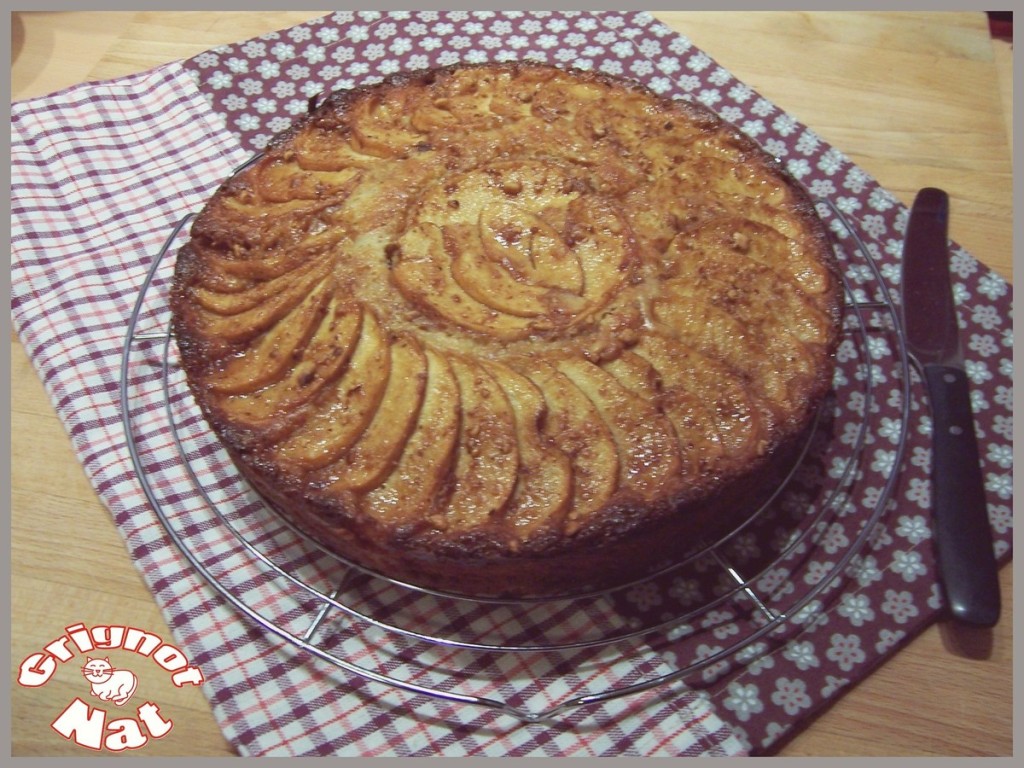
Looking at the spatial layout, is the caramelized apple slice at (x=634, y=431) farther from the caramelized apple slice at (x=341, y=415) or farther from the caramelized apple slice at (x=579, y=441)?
the caramelized apple slice at (x=341, y=415)

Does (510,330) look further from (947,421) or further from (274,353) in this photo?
(947,421)

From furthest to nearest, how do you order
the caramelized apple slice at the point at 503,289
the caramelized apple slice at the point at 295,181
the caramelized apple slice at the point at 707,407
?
1. the caramelized apple slice at the point at 295,181
2. the caramelized apple slice at the point at 503,289
3. the caramelized apple slice at the point at 707,407

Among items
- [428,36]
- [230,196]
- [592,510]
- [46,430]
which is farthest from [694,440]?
[428,36]

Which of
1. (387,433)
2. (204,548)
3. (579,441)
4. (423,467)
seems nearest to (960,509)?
(579,441)

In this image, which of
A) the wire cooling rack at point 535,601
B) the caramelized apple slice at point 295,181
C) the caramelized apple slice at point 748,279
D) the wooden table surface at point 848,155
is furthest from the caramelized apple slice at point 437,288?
the wooden table surface at point 848,155

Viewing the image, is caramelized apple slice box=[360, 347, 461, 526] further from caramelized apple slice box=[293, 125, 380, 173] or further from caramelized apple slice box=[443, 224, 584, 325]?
caramelized apple slice box=[293, 125, 380, 173]

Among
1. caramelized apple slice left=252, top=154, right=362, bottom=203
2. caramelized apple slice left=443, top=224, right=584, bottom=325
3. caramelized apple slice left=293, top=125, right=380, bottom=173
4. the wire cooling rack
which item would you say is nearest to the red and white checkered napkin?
the wire cooling rack

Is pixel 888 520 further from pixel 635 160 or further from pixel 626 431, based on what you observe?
pixel 635 160
